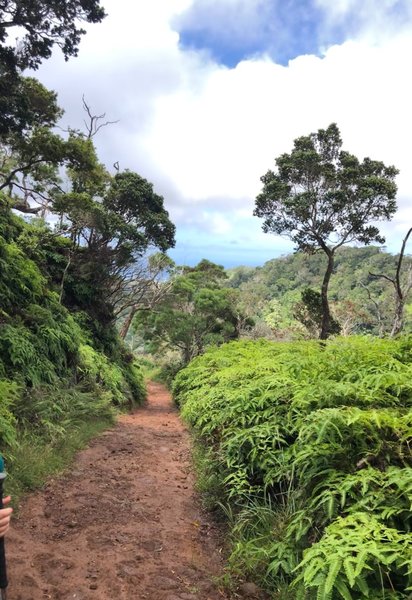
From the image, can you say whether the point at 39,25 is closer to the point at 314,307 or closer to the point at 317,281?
the point at 314,307

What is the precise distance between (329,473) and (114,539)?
7.52 feet

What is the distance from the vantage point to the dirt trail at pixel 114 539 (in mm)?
3219

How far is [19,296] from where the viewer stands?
8.90 meters

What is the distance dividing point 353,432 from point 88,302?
13555 mm

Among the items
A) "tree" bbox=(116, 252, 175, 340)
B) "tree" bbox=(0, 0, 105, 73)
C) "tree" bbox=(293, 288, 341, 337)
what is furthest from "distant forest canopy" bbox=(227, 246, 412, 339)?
"tree" bbox=(0, 0, 105, 73)

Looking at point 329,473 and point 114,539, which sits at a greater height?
point 329,473

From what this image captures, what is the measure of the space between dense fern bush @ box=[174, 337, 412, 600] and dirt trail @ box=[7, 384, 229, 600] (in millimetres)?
512

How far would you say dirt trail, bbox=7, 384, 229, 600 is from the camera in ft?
10.6

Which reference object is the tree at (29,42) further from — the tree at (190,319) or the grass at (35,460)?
the tree at (190,319)

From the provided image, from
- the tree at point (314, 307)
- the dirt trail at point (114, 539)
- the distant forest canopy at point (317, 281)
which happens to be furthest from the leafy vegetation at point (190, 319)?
the dirt trail at point (114, 539)

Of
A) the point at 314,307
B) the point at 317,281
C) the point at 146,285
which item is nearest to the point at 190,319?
the point at 146,285

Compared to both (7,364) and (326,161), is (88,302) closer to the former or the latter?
(7,364)

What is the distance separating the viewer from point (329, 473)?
119 inches

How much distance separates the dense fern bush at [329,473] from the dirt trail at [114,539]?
1.68ft
